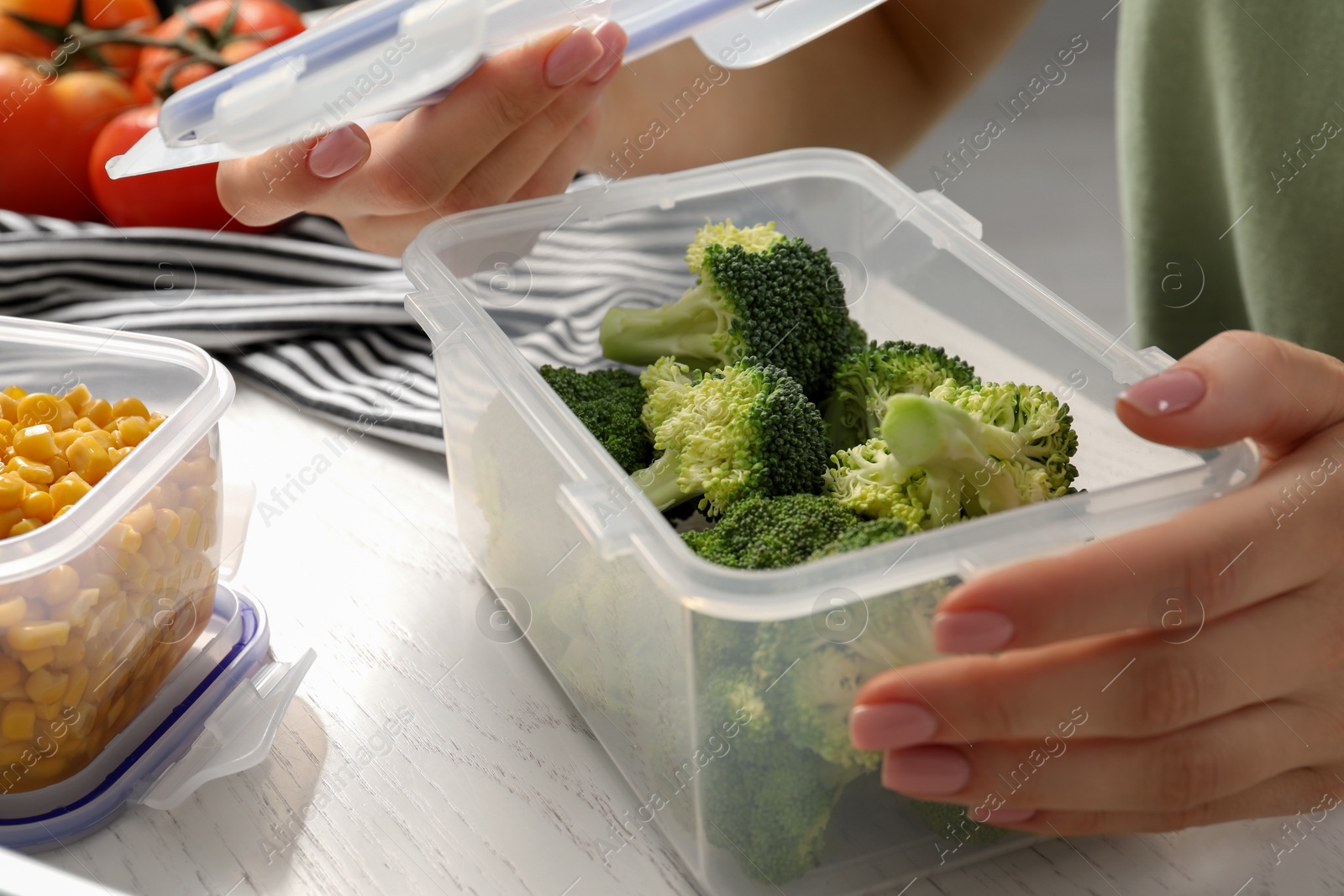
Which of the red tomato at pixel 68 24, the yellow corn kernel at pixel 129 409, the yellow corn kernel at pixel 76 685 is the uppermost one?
the red tomato at pixel 68 24

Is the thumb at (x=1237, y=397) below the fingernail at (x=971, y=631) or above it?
below

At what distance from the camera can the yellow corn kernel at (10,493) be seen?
1.81 ft

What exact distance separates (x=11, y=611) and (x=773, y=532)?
1.18ft

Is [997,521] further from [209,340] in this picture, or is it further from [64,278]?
[64,278]

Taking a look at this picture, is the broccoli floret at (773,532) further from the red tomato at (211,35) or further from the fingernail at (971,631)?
the red tomato at (211,35)

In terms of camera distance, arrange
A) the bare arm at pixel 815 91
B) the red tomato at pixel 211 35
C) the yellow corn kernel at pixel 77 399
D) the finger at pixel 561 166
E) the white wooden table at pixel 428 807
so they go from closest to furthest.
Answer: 1. the white wooden table at pixel 428 807
2. the yellow corn kernel at pixel 77 399
3. the finger at pixel 561 166
4. the bare arm at pixel 815 91
5. the red tomato at pixel 211 35

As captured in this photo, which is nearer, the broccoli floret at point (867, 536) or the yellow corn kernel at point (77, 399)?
the broccoli floret at point (867, 536)

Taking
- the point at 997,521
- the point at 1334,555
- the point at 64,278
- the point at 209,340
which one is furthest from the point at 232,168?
the point at 1334,555

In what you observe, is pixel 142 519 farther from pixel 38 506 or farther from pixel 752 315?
pixel 752 315

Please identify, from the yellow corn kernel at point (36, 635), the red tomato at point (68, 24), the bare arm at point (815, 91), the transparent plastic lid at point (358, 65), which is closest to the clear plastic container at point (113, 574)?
the yellow corn kernel at point (36, 635)

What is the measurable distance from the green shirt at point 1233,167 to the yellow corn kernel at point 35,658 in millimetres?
899

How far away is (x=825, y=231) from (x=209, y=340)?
569mm

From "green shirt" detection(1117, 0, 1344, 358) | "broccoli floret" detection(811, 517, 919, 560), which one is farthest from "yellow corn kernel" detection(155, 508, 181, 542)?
"green shirt" detection(1117, 0, 1344, 358)

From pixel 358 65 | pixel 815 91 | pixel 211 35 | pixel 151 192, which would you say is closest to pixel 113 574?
pixel 358 65
